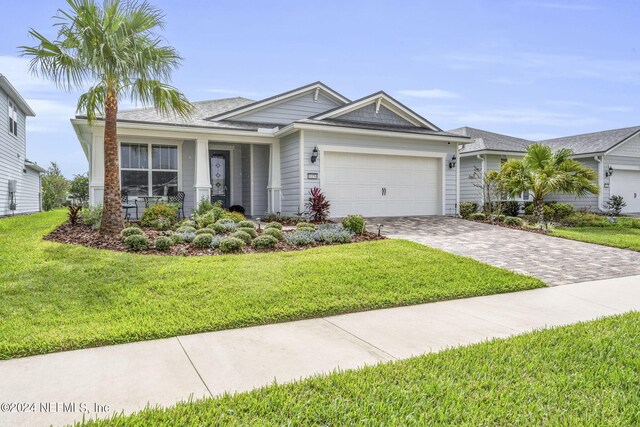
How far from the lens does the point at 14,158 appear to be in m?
19.0

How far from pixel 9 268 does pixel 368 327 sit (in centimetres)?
543

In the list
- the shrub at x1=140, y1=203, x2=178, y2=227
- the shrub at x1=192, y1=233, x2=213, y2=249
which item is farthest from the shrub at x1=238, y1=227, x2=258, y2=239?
the shrub at x1=140, y1=203, x2=178, y2=227

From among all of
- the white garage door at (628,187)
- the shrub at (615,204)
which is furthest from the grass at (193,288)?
the white garage door at (628,187)

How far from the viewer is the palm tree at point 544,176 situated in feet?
44.8

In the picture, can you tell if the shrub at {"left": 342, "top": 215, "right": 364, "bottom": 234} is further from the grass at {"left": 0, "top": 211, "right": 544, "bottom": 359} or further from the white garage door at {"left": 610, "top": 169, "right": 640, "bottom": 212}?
the white garage door at {"left": 610, "top": 169, "right": 640, "bottom": 212}

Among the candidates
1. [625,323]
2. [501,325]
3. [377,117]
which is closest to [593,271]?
[625,323]

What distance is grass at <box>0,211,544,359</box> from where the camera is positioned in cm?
403

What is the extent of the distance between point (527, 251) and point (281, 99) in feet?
33.9

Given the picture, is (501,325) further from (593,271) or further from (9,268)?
(9,268)

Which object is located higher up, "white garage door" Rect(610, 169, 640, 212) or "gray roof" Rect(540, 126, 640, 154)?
"gray roof" Rect(540, 126, 640, 154)

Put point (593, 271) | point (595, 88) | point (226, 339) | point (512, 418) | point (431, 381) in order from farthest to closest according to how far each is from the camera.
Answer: point (595, 88), point (593, 271), point (226, 339), point (431, 381), point (512, 418)

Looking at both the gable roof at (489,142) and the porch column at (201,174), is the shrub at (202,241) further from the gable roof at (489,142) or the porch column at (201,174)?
the gable roof at (489,142)

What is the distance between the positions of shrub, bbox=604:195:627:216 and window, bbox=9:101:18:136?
28641 millimetres

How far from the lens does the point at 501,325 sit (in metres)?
4.42
